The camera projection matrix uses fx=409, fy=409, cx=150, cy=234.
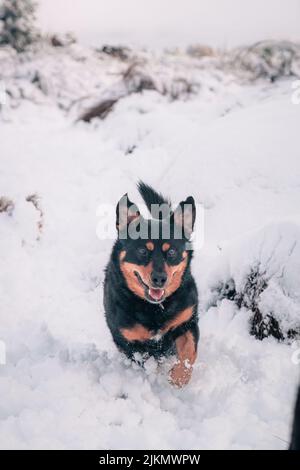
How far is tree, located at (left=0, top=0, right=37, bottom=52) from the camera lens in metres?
18.7

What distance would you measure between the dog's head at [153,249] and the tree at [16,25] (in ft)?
60.1

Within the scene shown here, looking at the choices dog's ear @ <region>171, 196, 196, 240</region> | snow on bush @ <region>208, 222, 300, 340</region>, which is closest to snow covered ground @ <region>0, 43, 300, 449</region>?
snow on bush @ <region>208, 222, 300, 340</region>

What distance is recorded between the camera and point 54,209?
6707mm

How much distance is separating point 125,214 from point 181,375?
1.35 m

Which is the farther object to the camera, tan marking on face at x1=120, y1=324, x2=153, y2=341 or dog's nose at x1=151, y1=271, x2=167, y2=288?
tan marking on face at x1=120, y1=324, x2=153, y2=341

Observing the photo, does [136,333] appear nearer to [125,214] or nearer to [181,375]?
[181,375]

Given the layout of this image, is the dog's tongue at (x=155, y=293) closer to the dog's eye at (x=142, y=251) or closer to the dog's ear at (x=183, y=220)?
the dog's eye at (x=142, y=251)

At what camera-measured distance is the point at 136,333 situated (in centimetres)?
322

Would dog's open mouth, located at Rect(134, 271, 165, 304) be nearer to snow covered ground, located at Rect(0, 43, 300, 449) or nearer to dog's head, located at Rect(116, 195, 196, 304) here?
dog's head, located at Rect(116, 195, 196, 304)

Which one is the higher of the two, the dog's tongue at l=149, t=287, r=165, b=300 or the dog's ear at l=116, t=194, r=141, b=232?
the dog's ear at l=116, t=194, r=141, b=232

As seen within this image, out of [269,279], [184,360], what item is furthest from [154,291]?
[269,279]

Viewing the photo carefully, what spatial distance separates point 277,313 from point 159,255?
1105 mm

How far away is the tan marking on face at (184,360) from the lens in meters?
3.17
